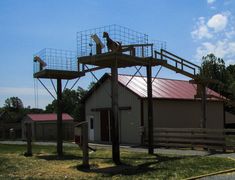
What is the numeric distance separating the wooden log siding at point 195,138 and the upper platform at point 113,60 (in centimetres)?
575

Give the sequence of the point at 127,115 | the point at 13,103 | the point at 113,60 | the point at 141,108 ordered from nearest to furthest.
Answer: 1. the point at 113,60
2. the point at 141,108
3. the point at 127,115
4. the point at 13,103

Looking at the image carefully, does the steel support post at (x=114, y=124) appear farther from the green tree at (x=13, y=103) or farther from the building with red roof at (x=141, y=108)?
the green tree at (x=13, y=103)

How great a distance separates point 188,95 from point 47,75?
15748 mm

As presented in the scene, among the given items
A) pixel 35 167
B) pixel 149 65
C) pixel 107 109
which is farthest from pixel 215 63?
pixel 35 167

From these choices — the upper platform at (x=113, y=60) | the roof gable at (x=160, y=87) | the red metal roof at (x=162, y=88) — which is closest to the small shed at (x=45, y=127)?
the roof gable at (x=160, y=87)

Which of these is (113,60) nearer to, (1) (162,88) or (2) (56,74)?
(2) (56,74)

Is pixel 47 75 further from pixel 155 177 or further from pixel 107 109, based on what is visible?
pixel 107 109

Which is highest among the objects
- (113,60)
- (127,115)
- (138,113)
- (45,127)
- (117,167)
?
(113,60)

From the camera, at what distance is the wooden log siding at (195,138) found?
2270cm

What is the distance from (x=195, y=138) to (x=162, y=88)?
34.5 feet

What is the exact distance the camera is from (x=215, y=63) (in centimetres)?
7200

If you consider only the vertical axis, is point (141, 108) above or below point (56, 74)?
below

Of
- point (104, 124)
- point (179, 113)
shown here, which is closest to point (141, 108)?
point (179, 113)

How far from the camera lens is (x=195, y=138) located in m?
24.3
